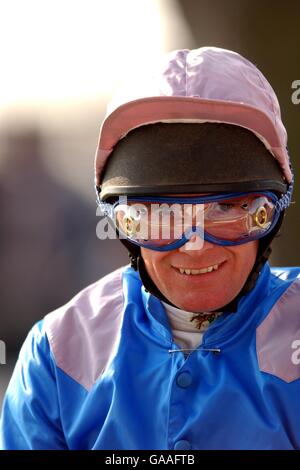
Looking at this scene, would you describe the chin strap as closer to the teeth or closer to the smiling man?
the smiling man

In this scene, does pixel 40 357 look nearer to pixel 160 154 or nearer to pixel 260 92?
pixel 160 154

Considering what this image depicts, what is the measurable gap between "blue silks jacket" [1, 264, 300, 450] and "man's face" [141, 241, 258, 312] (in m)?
0.10

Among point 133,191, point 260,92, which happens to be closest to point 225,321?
point 133,191

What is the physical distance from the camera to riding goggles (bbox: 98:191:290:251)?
1.82 meters

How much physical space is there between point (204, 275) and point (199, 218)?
0.50 feet

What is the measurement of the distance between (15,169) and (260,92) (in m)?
2.75

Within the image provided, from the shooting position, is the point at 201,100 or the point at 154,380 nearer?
the point at 201,100

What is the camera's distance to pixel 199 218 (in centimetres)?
182

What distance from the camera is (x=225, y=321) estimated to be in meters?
1.95

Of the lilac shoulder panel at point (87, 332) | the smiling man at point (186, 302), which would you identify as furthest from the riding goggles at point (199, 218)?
the lilac shoulder panel at point (87, 332)

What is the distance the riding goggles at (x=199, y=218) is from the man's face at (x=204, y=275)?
33 mm

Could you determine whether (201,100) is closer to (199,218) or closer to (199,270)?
(199,218)

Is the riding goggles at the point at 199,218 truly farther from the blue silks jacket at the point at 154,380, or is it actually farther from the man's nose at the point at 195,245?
the blue silks jacket at the point at 154,380

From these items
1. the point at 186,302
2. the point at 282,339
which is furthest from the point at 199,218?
the point at 282,339
